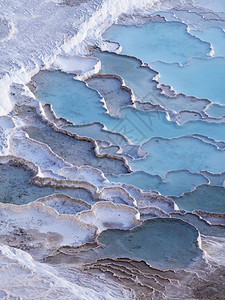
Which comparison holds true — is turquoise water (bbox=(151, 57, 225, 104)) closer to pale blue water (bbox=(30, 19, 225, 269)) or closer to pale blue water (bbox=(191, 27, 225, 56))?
pale blue water (bbox=(30, 19, 225, 269))

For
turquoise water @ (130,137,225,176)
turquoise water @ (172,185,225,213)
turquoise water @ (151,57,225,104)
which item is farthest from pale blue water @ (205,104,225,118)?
turquoise water @ (172,185,225,213)

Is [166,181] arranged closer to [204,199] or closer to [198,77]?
[204,199]

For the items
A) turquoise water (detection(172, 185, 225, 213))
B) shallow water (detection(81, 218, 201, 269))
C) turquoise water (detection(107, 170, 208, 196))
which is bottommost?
turquoise water (detection(107, 170, 208, 196))

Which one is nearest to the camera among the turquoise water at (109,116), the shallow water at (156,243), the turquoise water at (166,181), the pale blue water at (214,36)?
the shallow water at (156,243)

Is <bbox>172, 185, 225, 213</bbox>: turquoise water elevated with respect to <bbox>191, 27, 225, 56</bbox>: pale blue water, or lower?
elevated

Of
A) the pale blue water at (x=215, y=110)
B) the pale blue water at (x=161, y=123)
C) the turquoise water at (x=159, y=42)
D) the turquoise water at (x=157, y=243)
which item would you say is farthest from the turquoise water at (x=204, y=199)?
the turquoise water at (x=159, y=42)

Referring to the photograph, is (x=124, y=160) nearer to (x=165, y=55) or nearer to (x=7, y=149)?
(x=7, y=149)

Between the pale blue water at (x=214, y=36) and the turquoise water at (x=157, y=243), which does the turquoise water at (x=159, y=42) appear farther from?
the turquoise water at (x=157, y=243)
